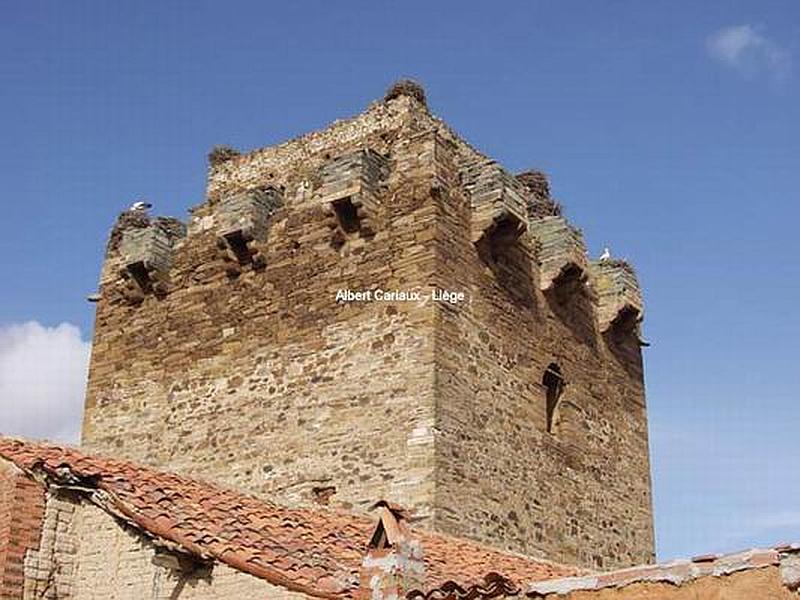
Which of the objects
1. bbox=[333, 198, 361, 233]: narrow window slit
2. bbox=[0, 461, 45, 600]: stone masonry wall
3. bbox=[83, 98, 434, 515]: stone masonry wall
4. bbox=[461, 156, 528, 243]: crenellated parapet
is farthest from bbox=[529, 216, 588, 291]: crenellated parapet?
bbox=[0, 461, 45, 600]: stone masonry wall

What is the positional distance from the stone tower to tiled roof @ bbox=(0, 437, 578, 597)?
1.69 metres

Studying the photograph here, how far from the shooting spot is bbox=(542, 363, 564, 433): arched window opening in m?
15.7

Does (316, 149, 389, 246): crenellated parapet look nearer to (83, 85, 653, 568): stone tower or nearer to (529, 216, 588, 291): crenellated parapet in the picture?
(83, 85, 653, 568): stone tower

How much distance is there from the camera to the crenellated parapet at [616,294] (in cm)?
1723

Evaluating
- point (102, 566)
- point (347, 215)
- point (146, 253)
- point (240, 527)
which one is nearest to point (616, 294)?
point (347, 215)

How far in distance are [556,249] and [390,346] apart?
3.24 m

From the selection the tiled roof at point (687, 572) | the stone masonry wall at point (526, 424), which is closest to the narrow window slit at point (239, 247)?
the stone masonry wall at point (526, 424)

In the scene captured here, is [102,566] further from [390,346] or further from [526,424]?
[526,424]

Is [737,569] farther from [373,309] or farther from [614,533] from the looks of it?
[614,533]

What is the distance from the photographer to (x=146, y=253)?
1667 cm

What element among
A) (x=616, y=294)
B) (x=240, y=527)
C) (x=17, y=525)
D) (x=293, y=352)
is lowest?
(x=17, y=525)

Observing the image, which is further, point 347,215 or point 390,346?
point 347,215

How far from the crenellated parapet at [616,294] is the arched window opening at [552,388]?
1.61 meters

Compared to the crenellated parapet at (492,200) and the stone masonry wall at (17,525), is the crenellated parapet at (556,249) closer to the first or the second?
the crenellated parapet at (492,200)
